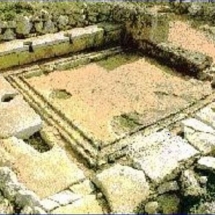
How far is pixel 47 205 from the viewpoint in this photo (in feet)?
14.8

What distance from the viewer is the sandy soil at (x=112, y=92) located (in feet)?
20.1

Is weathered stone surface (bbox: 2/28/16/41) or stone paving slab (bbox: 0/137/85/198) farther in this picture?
weathered stone surface (bbox: 2/28/16/41)

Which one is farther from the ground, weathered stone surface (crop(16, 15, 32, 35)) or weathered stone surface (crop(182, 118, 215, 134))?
weathered stone surface (crop(16, 15, 32, 35))

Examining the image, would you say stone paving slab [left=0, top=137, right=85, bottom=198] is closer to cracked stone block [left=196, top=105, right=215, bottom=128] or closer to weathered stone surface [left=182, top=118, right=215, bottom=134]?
weathered stone surface [left=182, top=118, right=215, bottom=134]

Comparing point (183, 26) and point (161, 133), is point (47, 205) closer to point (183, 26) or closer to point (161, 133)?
point (161, 133)

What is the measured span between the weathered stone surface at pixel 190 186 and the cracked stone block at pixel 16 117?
1.86m

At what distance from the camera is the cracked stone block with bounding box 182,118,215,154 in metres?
5.51

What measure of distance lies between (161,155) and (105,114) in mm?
1192

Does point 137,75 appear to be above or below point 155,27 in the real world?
below

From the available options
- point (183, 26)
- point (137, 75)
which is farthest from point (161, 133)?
point (183, 26)

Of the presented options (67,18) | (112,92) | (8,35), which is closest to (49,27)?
(67,18)

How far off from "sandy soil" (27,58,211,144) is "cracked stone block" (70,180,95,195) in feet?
A: 2.85

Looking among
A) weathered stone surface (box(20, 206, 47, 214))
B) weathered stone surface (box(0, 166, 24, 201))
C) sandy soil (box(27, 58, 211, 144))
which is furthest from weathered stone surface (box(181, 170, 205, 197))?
weathered stone surface (box(0, 166, 24, 201))

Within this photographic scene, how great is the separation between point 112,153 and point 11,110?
146cm
